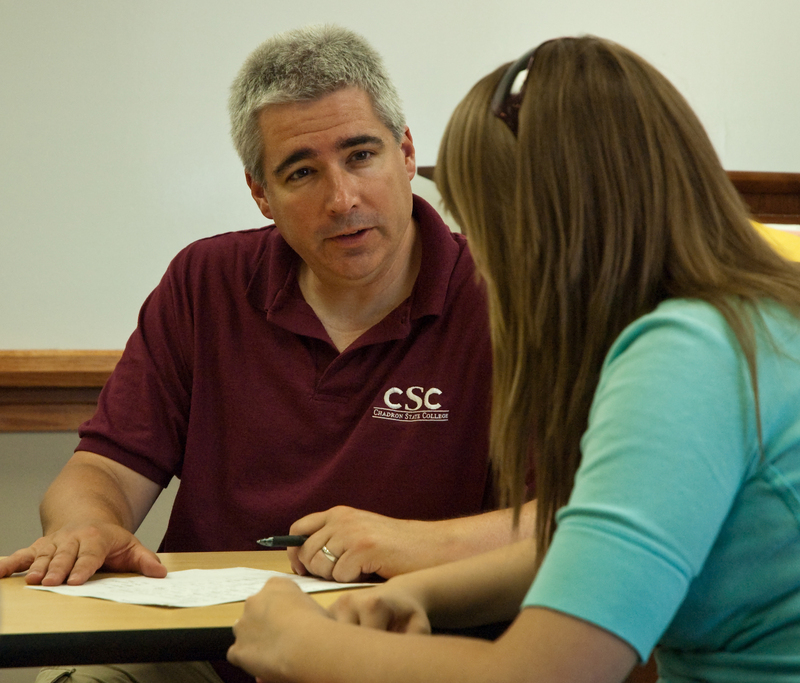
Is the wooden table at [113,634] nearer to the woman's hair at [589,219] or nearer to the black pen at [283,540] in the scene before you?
the black pen at [283,540]

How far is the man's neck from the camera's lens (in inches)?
58.1

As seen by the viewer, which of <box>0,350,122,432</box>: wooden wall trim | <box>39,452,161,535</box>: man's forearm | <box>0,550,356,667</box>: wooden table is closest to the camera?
<box>0,550,356,667</box>: wooden table

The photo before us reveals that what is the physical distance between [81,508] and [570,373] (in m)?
0.82

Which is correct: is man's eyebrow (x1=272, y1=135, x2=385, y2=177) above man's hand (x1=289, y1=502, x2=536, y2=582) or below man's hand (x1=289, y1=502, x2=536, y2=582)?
above

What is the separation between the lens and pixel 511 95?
27.9 inches

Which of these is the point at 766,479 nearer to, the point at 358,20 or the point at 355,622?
the point at 355,622

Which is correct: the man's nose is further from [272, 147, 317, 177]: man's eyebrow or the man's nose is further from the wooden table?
the wooden table

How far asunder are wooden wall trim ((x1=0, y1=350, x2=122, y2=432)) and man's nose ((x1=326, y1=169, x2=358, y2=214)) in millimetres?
710

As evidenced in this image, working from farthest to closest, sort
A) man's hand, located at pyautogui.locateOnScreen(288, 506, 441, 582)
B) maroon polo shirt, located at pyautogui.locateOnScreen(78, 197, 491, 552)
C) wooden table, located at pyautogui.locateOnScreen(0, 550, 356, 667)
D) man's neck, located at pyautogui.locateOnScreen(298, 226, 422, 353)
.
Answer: man's neck, located at pyautogui.locateOnScreen(298, 226, 422, 353), maroon polo shirt, located at pyautogui.locateOnScreen(78, 197, 491, 552), man's hand, located at pyautogui.locateOnScreen(288, 506, 441, 582), wooden table, located at pyautogui.locateOnScreen(0, 550, 356, 667)

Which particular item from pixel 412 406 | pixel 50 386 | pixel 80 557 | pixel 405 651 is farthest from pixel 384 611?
pixel 50 386

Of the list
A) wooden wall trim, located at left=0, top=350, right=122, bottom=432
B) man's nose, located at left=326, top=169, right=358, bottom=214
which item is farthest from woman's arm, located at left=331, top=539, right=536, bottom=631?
wooden wall trim, located at left=0, top=350, right=122, bottom=432

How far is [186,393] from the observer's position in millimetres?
1490

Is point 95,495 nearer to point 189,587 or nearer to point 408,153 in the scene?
point 189,587

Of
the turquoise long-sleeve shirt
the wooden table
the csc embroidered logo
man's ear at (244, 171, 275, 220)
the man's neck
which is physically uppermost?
man's ear at (244, 171, 275, 220)
